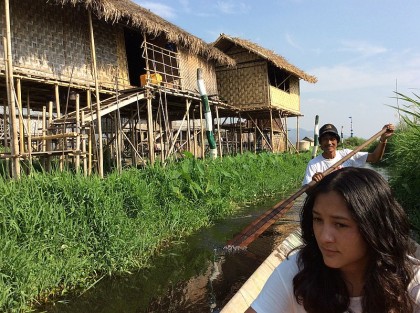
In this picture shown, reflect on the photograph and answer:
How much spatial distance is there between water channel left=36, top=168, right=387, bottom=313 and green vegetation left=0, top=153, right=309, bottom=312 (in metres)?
0.20

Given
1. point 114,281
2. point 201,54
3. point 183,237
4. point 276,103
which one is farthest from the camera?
Answer: point 276,103

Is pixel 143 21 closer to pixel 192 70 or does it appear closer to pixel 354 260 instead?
pixel 192 70

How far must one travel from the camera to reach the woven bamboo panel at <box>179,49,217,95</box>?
40.8 ft

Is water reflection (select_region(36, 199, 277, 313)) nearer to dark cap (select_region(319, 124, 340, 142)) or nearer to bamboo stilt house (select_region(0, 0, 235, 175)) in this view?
dark cap (select_region(319, 124, 340, 142))

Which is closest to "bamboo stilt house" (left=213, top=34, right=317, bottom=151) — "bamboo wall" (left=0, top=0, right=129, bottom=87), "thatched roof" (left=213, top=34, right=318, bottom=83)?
"thatched roof" (left=213, top=34, right=318, bottom=83)

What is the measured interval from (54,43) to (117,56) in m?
1.93

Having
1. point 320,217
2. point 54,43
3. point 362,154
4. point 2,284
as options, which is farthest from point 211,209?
point 320,217

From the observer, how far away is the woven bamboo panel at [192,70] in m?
12.4

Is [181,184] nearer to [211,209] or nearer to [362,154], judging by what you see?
[211,209]

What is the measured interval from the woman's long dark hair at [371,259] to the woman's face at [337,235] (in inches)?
0.9

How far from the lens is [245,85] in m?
16.2

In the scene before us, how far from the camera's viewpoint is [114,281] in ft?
14.9

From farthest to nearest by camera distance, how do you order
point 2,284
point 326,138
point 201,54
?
1. point 201,54
2. point 326,138
3. point 2,284

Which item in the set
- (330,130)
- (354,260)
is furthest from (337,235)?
(330,130)
